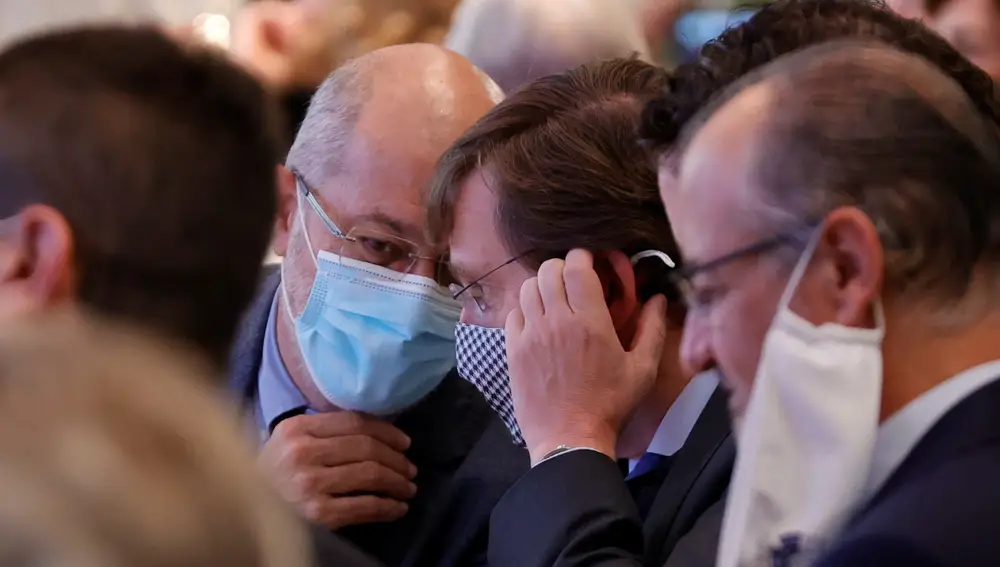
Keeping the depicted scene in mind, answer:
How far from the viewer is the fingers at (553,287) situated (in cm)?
155

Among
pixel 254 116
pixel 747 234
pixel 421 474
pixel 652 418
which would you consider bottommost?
pixel 421 474

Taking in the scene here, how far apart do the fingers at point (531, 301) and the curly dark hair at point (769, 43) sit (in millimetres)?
267

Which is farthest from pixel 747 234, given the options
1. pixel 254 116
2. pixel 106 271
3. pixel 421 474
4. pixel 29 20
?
pixel 29 20

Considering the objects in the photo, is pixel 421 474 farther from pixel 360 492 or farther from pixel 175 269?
pixel 175 269

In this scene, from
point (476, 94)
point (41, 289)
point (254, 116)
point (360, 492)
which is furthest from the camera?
point (476, 94)

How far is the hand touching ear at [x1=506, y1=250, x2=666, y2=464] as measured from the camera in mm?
1500

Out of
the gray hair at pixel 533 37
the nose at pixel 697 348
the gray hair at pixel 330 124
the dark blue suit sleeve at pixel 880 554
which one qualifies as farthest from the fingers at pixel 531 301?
the gray hair at pixel 533 37

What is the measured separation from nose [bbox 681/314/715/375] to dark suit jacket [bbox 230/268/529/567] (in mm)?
590

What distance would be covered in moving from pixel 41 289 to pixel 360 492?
0.91m

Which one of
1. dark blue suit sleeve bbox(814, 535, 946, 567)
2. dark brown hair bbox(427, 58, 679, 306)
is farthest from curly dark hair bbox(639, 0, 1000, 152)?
dark blue suit sleeve bbox(814, 535, 946, 567)

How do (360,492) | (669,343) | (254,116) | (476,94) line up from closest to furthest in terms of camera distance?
1. (254,116)
2. (669,343)
3. (360,492)
4. (476,94)

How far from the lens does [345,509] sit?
1760 mm

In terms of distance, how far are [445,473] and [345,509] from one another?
0.57 feet

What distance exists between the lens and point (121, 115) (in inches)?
38.8
